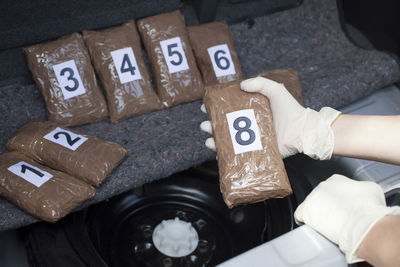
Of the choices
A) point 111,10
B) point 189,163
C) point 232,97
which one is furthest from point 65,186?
point 111,10

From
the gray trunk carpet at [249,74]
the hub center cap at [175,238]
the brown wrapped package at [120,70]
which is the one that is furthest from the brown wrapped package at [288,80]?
the hub center cap at [175,238]

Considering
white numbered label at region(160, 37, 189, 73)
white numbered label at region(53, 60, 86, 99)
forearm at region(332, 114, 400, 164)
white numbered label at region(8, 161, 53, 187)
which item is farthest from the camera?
white numbered label at region(160, 37, 189, 73)

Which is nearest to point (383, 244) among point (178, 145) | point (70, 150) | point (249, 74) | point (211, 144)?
point (211, 144)

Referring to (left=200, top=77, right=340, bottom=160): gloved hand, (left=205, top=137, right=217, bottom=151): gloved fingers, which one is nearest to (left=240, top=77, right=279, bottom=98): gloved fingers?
(left=200, top=77, right=340, bottom=160): gloved hand

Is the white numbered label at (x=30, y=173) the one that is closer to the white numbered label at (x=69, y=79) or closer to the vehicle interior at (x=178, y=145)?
the vehicle interior at (x=178, y=145)

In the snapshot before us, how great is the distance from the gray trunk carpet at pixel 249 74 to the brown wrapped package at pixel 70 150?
0.06 meters

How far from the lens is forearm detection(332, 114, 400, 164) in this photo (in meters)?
1.01

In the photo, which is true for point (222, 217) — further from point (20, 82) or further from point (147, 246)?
point (20, 82)

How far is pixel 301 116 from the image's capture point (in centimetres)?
116

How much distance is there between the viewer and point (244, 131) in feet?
3.50

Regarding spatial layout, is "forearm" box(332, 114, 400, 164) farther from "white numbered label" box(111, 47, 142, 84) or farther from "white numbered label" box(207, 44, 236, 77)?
"white numbered label" box(111, 47, 142, 84)

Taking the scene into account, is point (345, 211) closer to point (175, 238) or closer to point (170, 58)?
point (175, 238)

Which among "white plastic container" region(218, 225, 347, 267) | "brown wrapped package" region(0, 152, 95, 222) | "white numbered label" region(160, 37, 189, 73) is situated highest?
"white numbered label" region(160, 37, 189, 73)

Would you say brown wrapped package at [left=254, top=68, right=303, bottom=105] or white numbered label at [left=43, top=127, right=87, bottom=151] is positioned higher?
white numbered label at [left=43, top=127, right=87, bottom=151]
